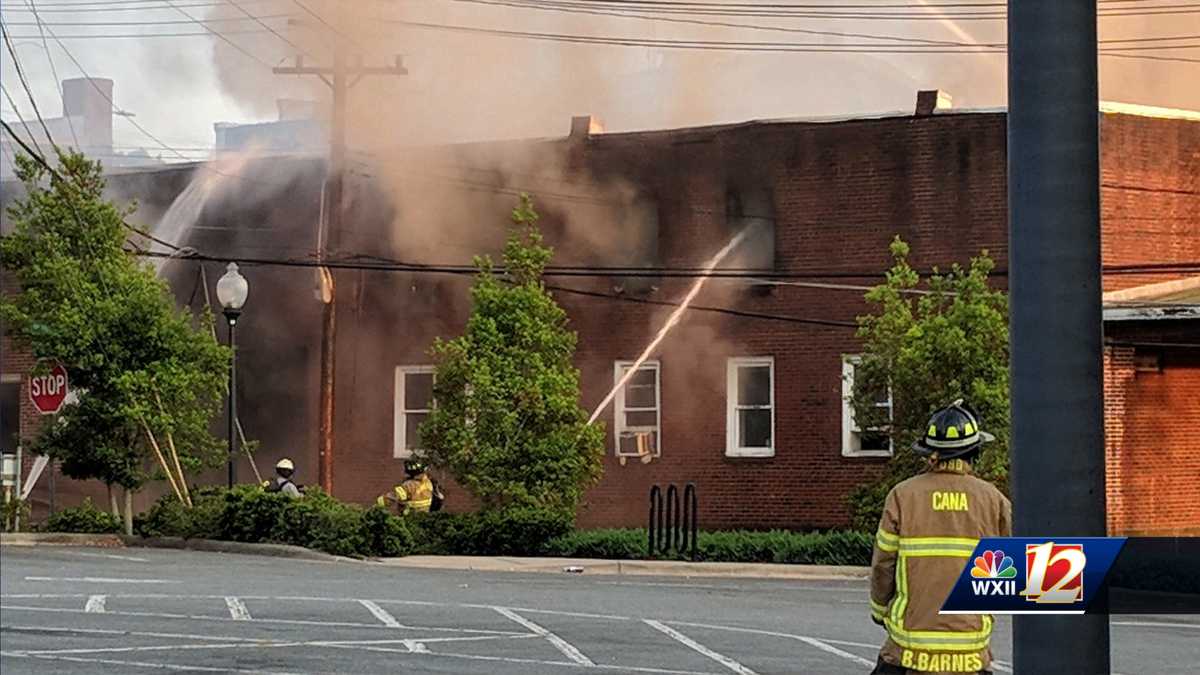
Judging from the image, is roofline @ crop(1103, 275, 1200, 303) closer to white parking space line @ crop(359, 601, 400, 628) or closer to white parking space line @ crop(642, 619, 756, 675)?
white parking space line @ crop(642, 619, 756, 675)

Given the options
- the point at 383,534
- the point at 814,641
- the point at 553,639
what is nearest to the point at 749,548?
the point at 383,534

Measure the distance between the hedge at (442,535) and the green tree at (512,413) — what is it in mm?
755

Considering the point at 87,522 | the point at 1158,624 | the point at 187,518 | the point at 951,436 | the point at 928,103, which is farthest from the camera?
the point at 928,103

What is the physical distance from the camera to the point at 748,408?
26.8m

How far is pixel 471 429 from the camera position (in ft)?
71.9

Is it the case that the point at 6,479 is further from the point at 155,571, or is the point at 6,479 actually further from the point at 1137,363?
the point at 1137,363

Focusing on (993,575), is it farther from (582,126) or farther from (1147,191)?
(582,126)

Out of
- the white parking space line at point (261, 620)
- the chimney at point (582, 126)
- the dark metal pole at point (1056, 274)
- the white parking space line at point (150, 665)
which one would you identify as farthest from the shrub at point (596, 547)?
the dark metal pole at point (1056, 274)

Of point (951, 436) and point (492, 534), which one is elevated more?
point (951, 436)

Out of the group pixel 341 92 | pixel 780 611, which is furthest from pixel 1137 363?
pixel 341 92

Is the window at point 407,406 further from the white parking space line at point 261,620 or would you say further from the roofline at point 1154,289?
the white parking space line at point 261,620

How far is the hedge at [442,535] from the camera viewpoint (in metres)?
20.1

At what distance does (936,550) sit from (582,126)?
22.7 meters

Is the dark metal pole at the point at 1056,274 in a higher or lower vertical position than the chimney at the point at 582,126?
lower
